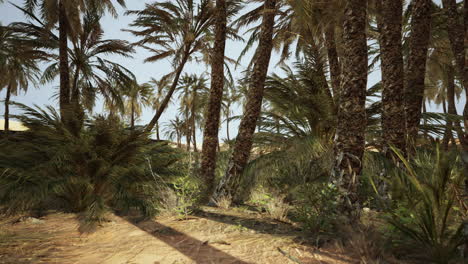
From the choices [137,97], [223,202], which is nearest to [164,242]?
[223,202]

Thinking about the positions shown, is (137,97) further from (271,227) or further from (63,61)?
(271,227)

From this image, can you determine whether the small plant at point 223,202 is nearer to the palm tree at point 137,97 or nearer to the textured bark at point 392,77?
the textured bark at point 392,77

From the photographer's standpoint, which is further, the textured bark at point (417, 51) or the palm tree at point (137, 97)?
the palm tree at point (137, 97)

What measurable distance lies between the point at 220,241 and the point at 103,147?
100 inches

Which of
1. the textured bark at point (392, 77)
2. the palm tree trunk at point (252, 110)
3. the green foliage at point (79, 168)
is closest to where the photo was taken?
the green foliage at point (79, 168)

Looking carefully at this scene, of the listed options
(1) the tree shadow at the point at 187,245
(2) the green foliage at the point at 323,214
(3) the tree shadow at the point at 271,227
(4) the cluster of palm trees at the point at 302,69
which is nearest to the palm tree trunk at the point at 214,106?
(4) the cluster of palm trees at the point at 302,69

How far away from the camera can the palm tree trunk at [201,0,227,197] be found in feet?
22.1

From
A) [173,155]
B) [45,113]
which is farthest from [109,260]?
[45,113]

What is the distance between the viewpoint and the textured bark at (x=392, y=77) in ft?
17.0

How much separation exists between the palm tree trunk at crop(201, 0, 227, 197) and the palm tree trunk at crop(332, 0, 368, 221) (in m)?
3.50

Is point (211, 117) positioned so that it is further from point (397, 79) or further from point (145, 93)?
point (145, 93)

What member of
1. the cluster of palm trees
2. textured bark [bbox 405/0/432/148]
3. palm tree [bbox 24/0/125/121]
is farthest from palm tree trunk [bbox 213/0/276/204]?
palm tree [bbox 24/0/125/121]

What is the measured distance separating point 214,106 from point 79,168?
11.3ft

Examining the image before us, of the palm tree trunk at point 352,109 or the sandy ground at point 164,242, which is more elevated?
the palm tree trunk at point 352,109
